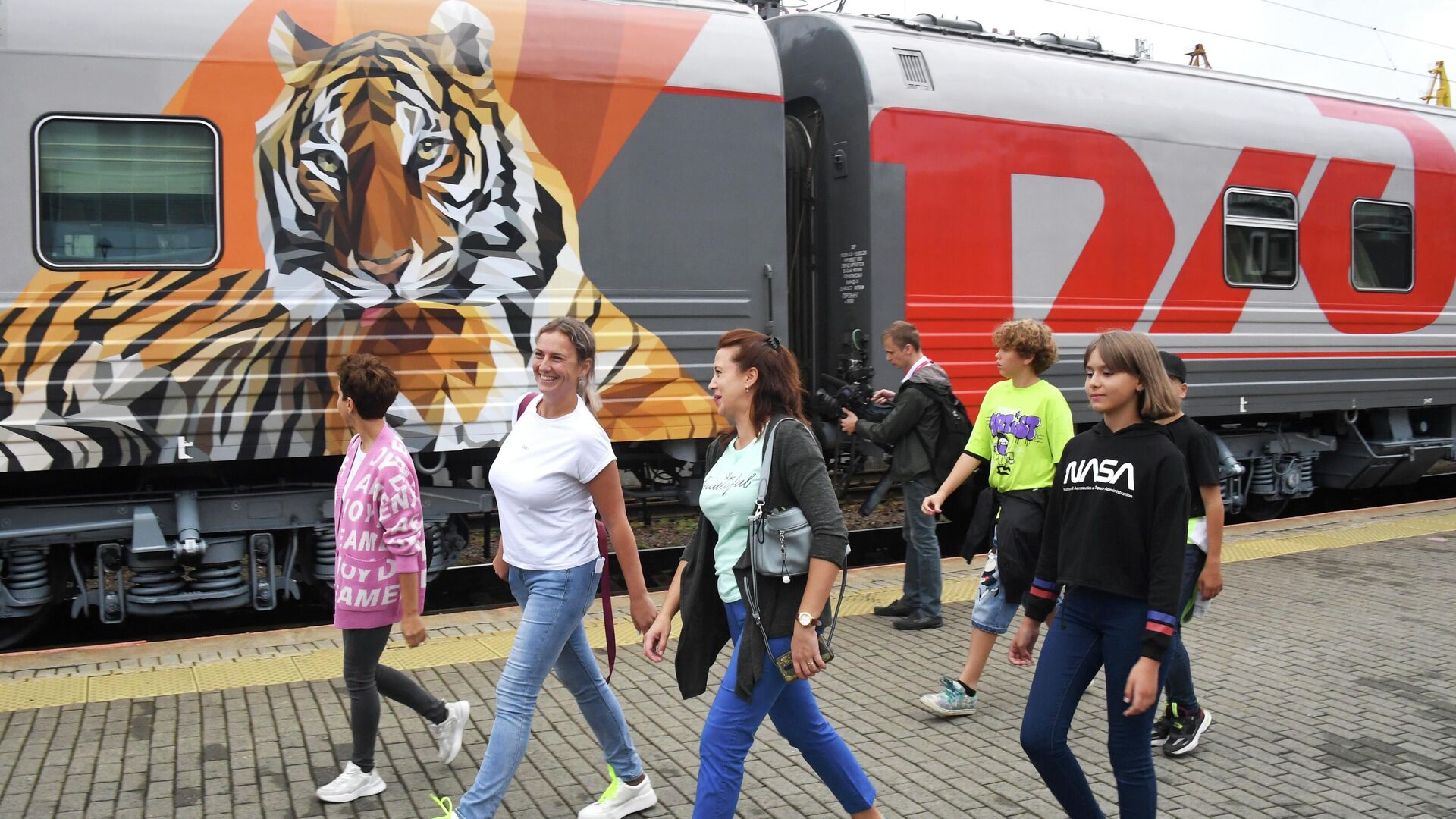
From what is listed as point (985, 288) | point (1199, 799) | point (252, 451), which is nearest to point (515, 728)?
point (1199, 799)

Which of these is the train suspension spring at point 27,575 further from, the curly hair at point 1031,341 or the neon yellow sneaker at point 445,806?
→ the curly hair at point 1031,341

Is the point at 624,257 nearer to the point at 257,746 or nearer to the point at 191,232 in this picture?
the point at 191,232

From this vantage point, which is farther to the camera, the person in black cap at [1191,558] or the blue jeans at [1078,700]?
the person in black cap at [1191,558]

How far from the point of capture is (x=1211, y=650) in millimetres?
6324

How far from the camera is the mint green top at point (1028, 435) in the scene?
17.3 feet

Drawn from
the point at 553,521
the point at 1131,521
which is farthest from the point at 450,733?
the point at 1131,521

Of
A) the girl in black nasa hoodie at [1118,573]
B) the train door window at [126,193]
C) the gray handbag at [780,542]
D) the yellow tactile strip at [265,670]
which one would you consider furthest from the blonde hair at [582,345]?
the train door window at [126,193]

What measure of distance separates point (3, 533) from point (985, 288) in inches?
242

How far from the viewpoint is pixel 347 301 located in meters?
6.54

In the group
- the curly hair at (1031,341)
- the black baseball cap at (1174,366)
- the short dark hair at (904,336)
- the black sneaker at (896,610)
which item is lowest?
the black sneaker at (896,610)

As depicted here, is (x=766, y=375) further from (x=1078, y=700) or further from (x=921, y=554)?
(x=921, y=554)

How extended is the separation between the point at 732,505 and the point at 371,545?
1.35 m

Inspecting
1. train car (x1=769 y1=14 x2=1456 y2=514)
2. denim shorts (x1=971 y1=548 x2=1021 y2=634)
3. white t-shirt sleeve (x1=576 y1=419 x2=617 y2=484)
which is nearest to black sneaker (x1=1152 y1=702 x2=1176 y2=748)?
denim shorts (x1=971 y1=548 x2=1021 y2=634)

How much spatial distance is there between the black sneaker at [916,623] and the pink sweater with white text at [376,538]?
3.27 m
